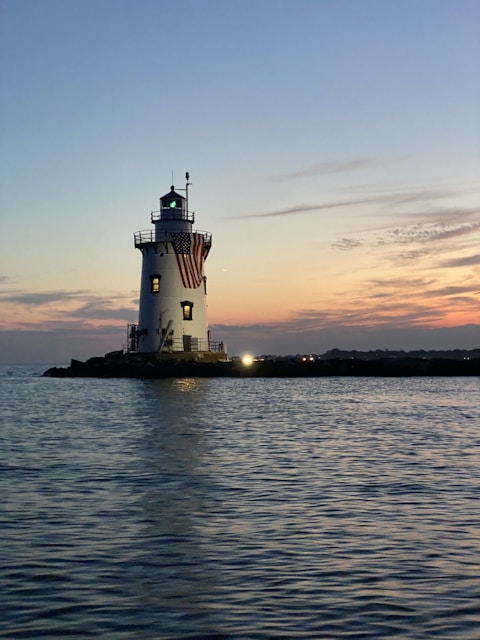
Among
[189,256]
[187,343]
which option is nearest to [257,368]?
[187,343]

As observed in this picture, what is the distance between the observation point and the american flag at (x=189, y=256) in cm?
6975

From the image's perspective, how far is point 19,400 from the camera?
57.7 m

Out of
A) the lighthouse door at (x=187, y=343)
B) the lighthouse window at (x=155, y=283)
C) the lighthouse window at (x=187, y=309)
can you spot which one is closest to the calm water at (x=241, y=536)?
the lighthouse window at (x=187, y=309)

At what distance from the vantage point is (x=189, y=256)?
70312 mm

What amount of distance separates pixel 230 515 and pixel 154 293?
184 feet

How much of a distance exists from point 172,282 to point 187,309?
267cm

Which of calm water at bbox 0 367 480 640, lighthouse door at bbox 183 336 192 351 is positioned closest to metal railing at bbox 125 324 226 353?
lighthouse door at bbox 183 336 192 351

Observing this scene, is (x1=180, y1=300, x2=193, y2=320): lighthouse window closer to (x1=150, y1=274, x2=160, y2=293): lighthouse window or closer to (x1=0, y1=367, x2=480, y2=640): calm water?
(x1=150, y1=274, x2=160, y2=293): lighthouse window

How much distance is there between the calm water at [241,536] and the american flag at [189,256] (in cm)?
4102

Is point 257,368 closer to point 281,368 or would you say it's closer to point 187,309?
point 281,368

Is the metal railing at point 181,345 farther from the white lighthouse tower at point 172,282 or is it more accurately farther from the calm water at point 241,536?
the calm water at point 241,536

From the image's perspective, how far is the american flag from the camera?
69.8m

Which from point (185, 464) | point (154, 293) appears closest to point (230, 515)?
point (185, 464)

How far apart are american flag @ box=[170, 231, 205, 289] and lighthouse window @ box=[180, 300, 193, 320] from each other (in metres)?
1.43
